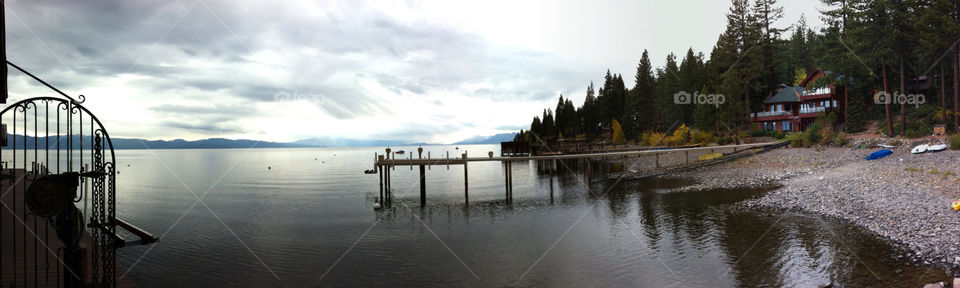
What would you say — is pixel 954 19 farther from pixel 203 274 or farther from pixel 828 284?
pixel 203 274

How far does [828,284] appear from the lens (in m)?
12.2

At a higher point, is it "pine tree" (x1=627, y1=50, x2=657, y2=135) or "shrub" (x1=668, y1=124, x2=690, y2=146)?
"pine tree" (x1=627, y1=50, x2=657, y2=135)

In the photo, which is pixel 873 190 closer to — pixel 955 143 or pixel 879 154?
pixel 879 154

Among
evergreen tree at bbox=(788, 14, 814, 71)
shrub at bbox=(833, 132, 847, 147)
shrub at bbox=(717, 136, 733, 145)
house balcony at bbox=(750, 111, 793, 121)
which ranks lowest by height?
shrub at bbox=(833, 132, 847, 147)

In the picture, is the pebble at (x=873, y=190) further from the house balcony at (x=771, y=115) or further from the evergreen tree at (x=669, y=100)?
the evergreen tree at (x=669, y=100)

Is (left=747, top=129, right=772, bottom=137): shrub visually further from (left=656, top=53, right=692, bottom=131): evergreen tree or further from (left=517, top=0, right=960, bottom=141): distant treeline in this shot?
(left=656, top=53, right=692, bottom=131): evergreen tree

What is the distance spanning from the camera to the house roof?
203 ft

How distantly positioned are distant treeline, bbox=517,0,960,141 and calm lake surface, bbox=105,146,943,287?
2434cm

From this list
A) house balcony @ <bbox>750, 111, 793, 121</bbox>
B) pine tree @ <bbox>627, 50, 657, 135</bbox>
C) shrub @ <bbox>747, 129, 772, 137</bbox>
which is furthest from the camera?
pine tree @ <bbox>627, 50, 657, 135</bbox>

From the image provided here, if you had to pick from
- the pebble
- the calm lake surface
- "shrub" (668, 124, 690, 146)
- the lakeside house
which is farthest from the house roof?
the calm lake surface

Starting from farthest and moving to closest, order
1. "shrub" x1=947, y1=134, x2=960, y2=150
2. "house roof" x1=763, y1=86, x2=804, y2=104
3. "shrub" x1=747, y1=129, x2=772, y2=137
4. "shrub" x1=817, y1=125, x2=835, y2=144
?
"house roof" x1=763, y1=86, x2=804, y2=104
"shrub" x1=747, y1=129, x2=772, y2=137
"shrub" x1=817, y1=125, x2=835, y2=144
"shrub" x1=947, y1=134, x2=960, y2=150

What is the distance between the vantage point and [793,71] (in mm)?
80312

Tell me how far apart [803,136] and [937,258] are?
36996 millimetres

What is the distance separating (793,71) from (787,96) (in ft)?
73.0
